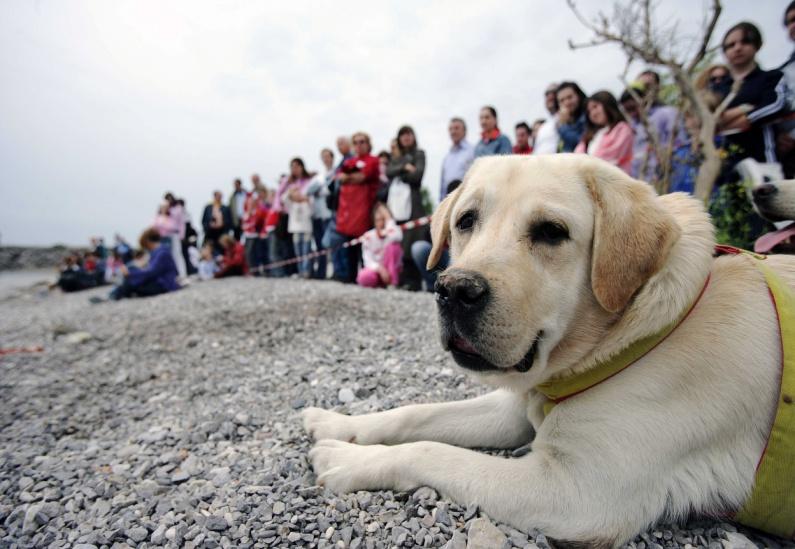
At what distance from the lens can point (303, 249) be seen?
472 inches

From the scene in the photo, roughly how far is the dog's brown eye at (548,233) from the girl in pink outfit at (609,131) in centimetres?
437

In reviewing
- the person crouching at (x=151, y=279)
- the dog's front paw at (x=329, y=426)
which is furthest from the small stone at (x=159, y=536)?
the person crouching at (x=151, y=279)

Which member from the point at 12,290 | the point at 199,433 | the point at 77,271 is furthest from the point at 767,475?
the point at 12,290

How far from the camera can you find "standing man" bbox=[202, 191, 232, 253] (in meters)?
15.5

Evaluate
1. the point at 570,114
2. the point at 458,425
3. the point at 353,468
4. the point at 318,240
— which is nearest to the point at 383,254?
the point at 318,240

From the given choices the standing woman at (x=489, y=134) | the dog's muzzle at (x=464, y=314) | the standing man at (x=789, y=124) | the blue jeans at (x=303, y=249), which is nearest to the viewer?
the dog's muzzle at (x=464, y=314)

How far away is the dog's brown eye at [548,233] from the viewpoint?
2.03 meters

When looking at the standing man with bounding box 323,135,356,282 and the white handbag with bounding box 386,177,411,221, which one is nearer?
the white handbag with bounding box 386,177,411,221

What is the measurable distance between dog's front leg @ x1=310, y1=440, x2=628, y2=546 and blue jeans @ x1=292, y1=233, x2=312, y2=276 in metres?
9.88

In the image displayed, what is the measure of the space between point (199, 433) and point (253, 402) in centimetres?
54

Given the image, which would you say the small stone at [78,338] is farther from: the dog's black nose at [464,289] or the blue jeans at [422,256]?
the dog's black nose at [464,289]

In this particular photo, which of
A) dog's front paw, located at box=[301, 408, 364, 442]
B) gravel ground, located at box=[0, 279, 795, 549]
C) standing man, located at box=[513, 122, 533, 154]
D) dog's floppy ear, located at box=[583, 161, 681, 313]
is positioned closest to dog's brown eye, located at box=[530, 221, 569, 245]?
dog's floppy ear, located at box=[583, 161, 681, 313]

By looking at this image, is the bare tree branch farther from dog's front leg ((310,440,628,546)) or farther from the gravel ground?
dog's front leg ((310,440,628,546))

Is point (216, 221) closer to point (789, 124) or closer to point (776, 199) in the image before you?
point (789, 124)
